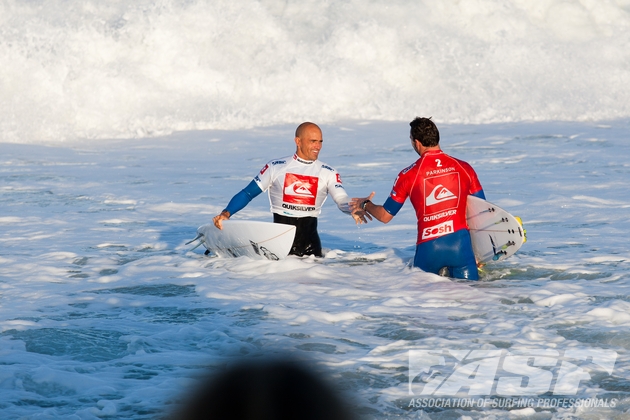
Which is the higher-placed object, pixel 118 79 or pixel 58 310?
pixel 118 79

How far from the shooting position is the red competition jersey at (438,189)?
6.92m

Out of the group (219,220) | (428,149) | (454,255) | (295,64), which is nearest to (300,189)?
(219,220)

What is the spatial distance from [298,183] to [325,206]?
3991 mm

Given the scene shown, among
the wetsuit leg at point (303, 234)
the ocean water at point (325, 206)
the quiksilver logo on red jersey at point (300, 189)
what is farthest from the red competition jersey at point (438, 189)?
the wetsuit leg at point (303, 234)

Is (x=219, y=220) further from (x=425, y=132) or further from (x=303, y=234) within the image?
(x=425, y=132)

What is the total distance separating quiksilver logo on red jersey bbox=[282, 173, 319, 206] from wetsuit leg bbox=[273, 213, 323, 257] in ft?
0.59

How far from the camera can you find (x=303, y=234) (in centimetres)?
776

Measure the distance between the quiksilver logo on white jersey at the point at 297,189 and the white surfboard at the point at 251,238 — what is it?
1.35ft

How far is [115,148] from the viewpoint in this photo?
691 inches

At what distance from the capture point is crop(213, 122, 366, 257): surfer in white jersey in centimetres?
759

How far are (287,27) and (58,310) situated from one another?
67.7ft

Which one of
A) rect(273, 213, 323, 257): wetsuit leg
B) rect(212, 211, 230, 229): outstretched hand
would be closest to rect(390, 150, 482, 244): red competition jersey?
rect(273, 213, 323, 257): wetsuit leg

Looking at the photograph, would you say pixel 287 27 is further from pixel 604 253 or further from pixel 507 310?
pixel 507 310

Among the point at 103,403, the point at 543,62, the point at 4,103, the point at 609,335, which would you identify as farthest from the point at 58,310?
the point at 543,62
